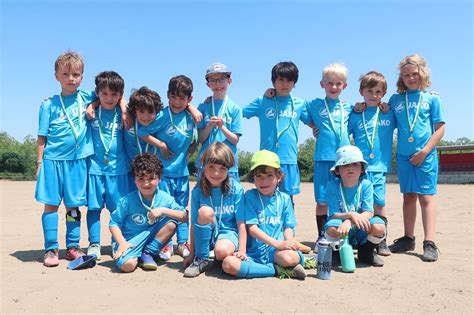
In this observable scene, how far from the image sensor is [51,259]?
5.04m

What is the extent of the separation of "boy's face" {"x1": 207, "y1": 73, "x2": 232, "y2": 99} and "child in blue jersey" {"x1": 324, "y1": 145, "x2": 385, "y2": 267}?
5.95 feet

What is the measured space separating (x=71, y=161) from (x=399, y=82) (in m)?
4.64

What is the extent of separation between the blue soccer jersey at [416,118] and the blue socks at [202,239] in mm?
3031

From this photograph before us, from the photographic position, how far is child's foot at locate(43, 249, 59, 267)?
498 cm

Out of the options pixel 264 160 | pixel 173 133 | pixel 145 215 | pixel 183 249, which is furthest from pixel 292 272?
pixel 173 133

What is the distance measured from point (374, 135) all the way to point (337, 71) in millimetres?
1016

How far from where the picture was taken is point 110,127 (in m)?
5.58

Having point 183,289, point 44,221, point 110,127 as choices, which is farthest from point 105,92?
point 183,289

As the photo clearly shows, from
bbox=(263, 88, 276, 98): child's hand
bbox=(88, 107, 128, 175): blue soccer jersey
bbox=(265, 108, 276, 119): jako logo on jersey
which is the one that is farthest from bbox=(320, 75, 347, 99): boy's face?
bbox=(88, 107, 128, 175): blue soccer jersey

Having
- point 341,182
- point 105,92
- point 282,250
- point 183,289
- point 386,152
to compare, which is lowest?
point 183,289

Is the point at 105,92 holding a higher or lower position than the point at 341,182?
higher

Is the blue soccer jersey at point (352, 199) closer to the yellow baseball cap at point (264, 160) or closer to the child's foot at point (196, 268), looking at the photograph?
the yellow baseball cap at point (264, 160)

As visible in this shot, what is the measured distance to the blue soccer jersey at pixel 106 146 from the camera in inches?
217

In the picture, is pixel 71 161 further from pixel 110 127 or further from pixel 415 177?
pixel 415 177
